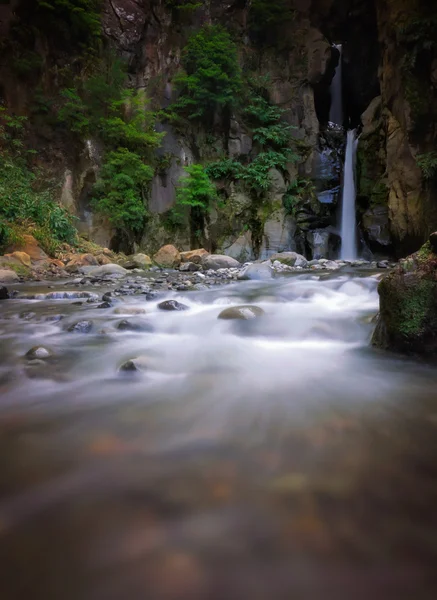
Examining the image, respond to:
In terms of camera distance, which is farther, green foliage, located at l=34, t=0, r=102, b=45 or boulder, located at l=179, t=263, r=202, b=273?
green foliage, located at l=34, t=0, r=102, b=45

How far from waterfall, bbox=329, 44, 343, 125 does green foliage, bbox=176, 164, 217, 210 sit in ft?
28.7

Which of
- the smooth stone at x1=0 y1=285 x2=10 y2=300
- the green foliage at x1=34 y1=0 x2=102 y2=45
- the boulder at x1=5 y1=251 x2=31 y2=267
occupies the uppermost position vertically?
the green foliage at x1=34 y1=0 x2=102 y2=45

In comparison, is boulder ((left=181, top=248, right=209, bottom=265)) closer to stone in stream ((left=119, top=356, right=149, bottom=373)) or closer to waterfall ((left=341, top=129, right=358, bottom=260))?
waterfall ((left=341, top=129, right=358, bottom=260))

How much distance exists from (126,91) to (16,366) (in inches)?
593

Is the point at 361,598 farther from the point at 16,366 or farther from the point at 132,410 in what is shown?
the point at 16,366

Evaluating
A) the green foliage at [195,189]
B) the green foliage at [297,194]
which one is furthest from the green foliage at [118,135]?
the green foliage at [297,194]

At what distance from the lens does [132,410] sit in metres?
2.02

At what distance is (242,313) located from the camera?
4.29 metres

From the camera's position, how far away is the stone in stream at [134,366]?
269cm

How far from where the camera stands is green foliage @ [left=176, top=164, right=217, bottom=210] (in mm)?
14391

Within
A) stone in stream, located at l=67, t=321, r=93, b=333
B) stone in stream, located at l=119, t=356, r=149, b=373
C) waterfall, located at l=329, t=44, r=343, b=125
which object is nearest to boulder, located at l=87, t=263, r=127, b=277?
stone in stream, located at l=67, t=321, r=93, b=333

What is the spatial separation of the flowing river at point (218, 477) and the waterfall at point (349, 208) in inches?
484

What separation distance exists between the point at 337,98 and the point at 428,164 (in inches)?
467

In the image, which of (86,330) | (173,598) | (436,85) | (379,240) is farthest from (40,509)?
(379,240)
